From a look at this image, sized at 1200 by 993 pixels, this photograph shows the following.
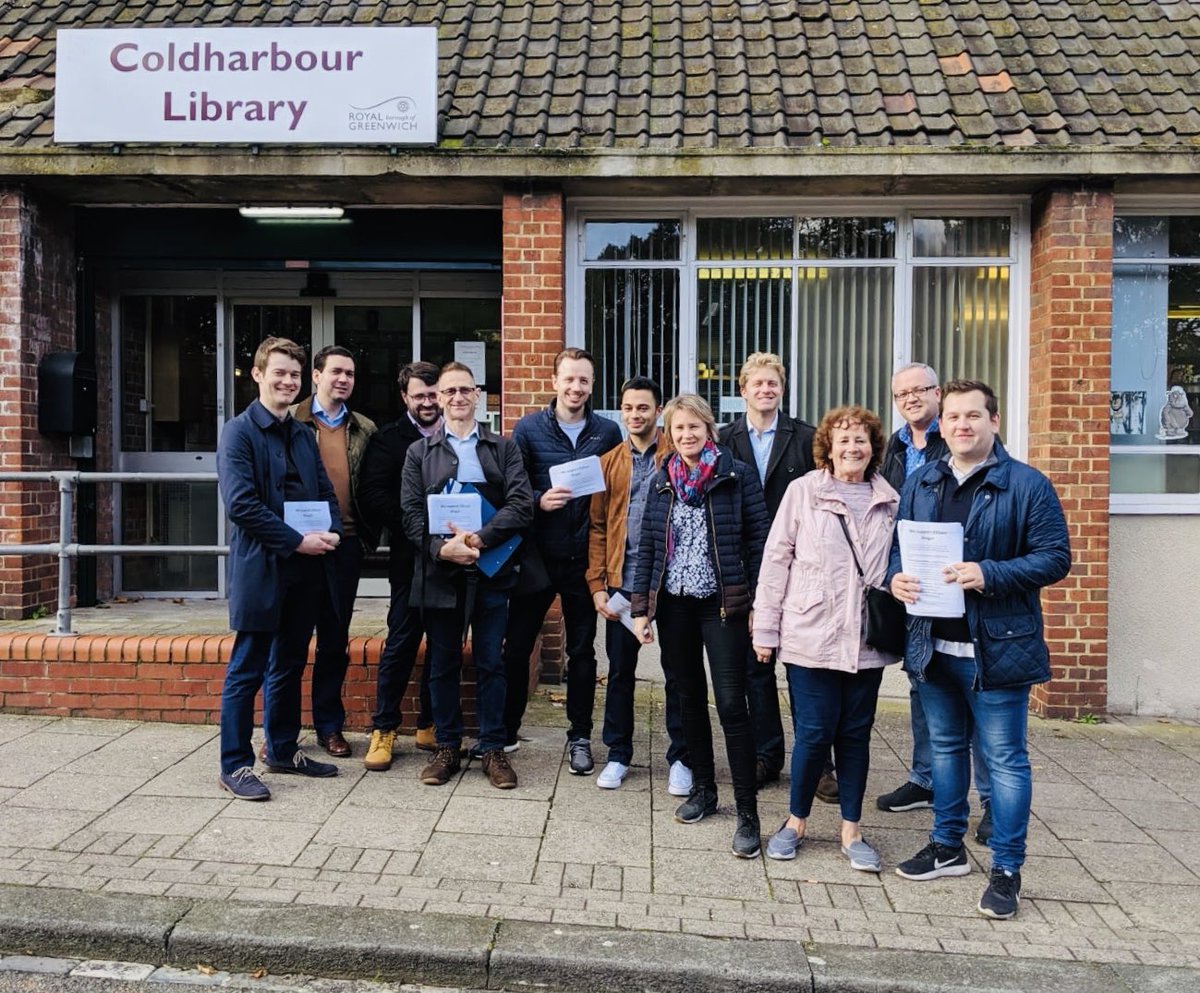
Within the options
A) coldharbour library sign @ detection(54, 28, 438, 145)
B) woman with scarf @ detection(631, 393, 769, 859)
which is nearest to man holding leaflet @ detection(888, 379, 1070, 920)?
woman with scarf @ detection(631, 393, 769, 859)

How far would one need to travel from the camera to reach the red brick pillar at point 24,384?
6699mm

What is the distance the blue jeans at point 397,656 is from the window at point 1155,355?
15.7 ft

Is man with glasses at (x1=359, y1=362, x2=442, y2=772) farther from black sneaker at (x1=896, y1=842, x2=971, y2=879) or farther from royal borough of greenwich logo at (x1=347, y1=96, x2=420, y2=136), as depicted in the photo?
black sneaker at (x1=896, y1=842, x2=971, y2=879)

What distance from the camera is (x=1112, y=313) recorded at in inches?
267

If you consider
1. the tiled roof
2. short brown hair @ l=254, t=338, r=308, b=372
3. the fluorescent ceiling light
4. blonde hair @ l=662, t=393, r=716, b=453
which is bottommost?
blonde hair @ l=662, t=393, r=716, b=453

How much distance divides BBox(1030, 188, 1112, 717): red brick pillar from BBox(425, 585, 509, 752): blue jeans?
11.9ft

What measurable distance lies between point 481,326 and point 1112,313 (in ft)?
14.7

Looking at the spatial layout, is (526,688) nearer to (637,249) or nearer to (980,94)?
(637,249)

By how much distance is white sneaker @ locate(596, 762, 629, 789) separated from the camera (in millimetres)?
4920

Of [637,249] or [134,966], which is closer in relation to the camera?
[134,966]

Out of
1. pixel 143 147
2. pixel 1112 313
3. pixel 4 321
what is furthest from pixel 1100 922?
pixel 4 321

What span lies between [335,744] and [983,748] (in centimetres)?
322

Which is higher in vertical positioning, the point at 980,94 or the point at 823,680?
the point at 980,94

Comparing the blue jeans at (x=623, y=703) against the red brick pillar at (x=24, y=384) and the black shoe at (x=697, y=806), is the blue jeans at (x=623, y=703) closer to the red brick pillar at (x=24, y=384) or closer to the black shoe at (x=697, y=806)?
the black shoe at (x=697, y=806)
